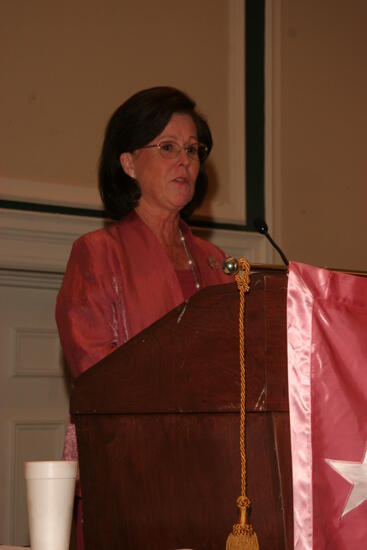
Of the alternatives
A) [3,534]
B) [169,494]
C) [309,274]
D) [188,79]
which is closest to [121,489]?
[169,494]

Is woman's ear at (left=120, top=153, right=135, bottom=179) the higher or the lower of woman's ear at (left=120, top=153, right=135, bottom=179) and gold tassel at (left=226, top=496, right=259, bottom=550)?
the higher

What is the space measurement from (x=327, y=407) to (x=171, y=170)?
48.8 inches

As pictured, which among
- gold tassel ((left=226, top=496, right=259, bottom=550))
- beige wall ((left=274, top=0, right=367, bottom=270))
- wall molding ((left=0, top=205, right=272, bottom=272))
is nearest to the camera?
gold tassel ((left=226, top=496, right=259, bottom=550))

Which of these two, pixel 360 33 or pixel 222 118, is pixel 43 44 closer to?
pixel 222 118

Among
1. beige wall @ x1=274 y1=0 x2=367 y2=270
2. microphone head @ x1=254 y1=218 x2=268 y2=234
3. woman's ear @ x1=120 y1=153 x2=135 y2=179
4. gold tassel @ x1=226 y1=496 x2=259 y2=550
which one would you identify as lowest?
gold tassel @ x1=226 y1=496 x2=259 y2=550

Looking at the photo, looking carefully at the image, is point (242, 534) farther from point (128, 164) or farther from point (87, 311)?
point (128, 164)

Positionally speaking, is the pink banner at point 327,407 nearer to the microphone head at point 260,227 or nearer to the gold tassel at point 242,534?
the gold tassel at point 242,534

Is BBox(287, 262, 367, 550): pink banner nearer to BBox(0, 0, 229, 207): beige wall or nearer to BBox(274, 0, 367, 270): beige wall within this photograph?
BBox(0, 0, 229, 207): beige wall

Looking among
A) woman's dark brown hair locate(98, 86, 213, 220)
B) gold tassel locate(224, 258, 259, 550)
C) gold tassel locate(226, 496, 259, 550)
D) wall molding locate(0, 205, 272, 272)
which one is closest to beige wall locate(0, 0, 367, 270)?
wall molding locate(0, 205, 272, 272)

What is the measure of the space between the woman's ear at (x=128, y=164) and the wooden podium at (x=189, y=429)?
981 millimetres

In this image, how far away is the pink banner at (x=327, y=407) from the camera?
1319mm

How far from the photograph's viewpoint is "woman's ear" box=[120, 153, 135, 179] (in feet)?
8.47

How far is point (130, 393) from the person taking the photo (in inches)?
63.5

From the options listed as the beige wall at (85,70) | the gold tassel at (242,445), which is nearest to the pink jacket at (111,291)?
the gold tassel at (242,445)
